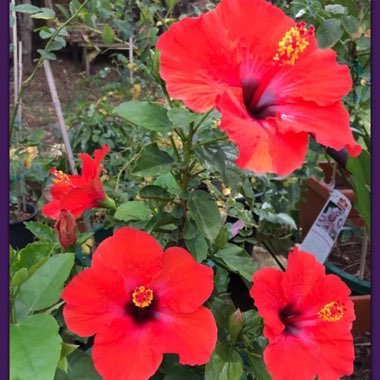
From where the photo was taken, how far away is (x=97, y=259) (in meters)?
0.67

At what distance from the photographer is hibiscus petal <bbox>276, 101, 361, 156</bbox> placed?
0.57 meters

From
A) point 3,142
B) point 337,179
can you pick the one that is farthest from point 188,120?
point 337,179

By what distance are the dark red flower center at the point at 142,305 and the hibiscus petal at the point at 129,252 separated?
0.02 m

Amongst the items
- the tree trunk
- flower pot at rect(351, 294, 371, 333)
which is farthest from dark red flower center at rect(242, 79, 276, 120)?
the tree trunk

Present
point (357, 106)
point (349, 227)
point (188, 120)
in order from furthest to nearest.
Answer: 1. point (349, 227)
2. point (357, 106)
3. point (188, 120)

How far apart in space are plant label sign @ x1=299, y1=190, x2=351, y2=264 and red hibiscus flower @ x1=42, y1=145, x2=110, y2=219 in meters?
0.72

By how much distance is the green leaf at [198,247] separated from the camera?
2.50ft

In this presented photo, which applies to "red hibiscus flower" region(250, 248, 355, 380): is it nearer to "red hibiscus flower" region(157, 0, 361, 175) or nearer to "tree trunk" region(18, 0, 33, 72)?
"red hibiscus flower" region(157, 0, 361, 175)

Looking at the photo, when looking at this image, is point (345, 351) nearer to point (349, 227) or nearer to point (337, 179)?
point (349, 227)

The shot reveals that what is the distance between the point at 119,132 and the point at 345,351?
54.1 inches

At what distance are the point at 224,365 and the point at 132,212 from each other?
0.25 m

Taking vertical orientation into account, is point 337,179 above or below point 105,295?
below

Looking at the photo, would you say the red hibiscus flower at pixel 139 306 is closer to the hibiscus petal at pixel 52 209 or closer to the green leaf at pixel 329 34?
the hibiscus petal at pixel 52 209

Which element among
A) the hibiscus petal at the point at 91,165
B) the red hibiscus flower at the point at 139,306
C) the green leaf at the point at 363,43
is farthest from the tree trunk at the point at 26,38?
the red hibiscus flower at the point at 139,306
